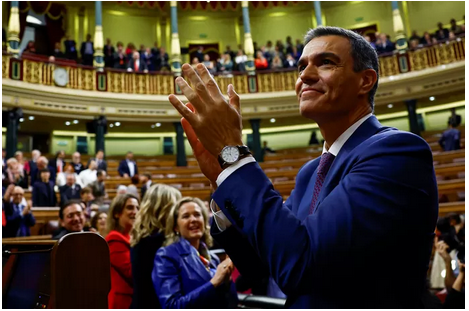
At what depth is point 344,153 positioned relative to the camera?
0.92m

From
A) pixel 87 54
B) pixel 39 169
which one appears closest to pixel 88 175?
pixel 39 169

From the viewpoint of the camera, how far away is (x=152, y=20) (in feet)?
52.5

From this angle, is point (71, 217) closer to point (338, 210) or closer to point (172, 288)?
point (172, 288)

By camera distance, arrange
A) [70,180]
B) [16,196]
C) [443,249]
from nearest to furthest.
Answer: [443,249] < [16,196] < [70,180]

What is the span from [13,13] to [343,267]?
525 inches

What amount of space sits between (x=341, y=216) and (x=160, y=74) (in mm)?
12626

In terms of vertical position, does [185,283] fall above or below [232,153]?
below

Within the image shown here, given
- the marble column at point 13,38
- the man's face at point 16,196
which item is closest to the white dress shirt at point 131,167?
the marble column at point 13,38

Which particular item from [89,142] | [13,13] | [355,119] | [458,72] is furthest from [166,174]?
[355,119]

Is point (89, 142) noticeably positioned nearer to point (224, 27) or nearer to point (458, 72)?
point (224, 27)

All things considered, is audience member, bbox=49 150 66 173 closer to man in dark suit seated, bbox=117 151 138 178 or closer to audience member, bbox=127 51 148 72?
man in dark suit seated, bbox=117 151 138 178

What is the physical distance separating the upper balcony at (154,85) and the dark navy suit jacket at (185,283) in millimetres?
10021

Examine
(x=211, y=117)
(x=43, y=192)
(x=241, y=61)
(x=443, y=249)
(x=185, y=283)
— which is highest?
(x=241, y=61)

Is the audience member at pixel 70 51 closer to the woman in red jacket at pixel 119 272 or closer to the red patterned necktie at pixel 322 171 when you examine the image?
the woman in red jacket at pixel 119 272
